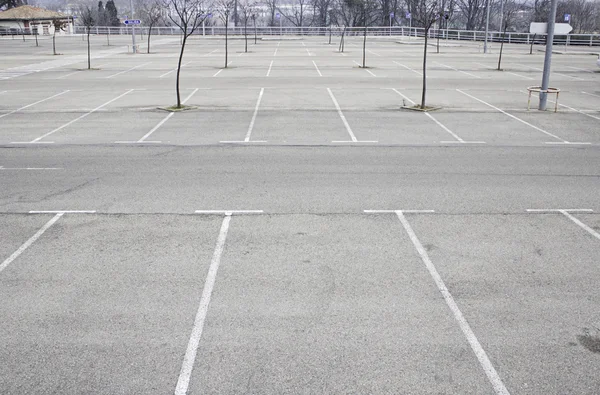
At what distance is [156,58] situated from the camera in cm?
4175

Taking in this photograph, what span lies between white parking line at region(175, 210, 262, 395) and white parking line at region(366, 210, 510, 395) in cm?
283

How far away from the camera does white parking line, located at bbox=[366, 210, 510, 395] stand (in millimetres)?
5449

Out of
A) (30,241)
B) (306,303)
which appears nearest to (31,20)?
(30,241)

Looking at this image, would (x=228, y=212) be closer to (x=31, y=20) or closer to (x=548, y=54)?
(x=548, y=54)

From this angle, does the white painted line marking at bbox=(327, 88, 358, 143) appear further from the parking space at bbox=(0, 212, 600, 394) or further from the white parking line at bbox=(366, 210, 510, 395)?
the white parking line at bbox=(366, 210, 510, 395)

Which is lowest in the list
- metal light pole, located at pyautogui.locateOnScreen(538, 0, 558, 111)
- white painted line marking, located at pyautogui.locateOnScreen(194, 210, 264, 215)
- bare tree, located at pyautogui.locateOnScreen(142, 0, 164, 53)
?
white painted line marking, located at pyautogui.locateOnScreen(194, 210, 264, 215)

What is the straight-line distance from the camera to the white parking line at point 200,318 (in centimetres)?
545

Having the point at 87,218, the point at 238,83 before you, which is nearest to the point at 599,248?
the point at 87,218

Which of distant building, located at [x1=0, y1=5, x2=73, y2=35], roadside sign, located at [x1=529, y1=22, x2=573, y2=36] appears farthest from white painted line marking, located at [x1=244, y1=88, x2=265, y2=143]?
distant building, located at [x1=0, y1=5, x2=73, y2=35]

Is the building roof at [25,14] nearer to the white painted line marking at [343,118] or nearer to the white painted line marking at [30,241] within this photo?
the white painted line marking at [343,118]

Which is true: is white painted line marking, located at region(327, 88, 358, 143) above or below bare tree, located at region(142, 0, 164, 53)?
below

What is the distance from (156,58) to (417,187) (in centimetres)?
3438

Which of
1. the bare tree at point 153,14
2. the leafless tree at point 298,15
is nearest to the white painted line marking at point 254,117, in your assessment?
the bare tree at point 153,14

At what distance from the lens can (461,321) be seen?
6465mm
